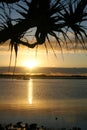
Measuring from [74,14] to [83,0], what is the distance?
0.29m

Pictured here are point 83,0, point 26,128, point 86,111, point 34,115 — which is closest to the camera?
point 83,0

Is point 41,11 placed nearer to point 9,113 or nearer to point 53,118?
point 53,118

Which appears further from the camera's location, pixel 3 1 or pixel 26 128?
pixel 26 128

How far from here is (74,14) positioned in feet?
21.5

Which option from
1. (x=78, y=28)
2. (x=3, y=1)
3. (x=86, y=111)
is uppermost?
(x=3, y=1)

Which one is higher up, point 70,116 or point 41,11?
point 41,11

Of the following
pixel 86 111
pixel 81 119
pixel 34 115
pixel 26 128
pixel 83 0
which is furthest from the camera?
pixel 86 111

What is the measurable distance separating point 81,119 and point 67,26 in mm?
22913

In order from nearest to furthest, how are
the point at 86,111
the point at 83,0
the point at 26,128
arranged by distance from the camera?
the point at 83,0 → the point at 26,128 → the point at 86,111

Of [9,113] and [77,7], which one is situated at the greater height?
[77,7]

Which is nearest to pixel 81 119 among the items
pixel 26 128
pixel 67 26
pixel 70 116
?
pixel 70 116

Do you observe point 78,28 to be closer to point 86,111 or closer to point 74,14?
point 74,14

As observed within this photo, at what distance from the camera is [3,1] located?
21.6 feet

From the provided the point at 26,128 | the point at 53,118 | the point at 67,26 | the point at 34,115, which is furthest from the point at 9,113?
the point at 67,26
